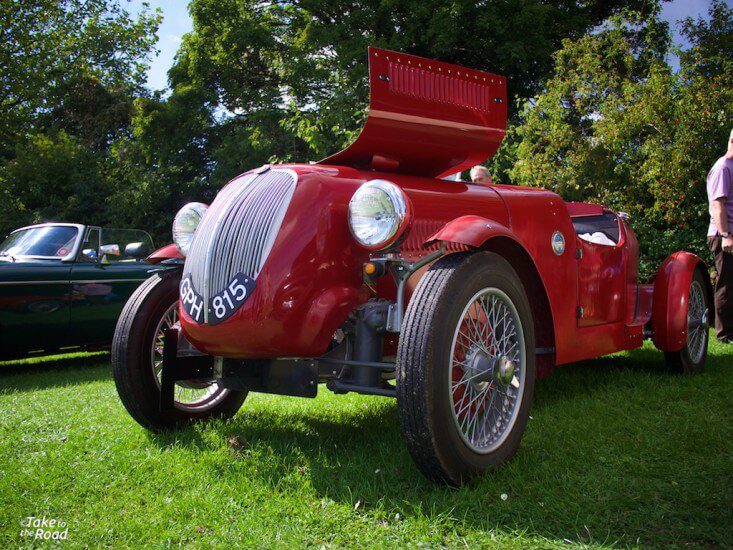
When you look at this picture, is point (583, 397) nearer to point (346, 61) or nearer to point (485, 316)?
point (485, 316)

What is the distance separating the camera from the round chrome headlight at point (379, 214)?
2.39 metres

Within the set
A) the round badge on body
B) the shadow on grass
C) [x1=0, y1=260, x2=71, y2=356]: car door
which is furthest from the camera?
[x1=0, y1=260, x2=71, y2=356]: car door

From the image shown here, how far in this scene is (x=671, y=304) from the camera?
4277 mm

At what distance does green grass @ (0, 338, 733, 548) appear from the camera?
2.00 meters

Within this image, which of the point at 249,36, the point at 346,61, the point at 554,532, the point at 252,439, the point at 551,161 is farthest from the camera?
the point at 249,36

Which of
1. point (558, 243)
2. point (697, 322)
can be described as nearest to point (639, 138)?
point (697, 322)

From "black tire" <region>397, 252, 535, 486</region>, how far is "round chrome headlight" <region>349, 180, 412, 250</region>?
221mm

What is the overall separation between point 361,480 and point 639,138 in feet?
29.3

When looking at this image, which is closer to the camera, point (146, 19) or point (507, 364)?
point (507, 364)

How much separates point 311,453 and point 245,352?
0.61 m

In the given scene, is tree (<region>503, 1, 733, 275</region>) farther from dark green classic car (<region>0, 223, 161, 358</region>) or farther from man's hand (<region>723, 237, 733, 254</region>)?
dark green classic car (<region>0, 223, 161, 358</region>)

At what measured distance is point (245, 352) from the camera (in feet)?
8.19

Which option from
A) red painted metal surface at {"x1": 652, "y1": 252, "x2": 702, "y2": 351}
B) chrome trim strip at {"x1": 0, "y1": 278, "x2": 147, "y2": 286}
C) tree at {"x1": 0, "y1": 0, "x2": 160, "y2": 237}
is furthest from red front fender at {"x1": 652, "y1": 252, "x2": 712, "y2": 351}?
tree at {"x1": 0, "y1": 0, "x2": 160, "y2": 237}

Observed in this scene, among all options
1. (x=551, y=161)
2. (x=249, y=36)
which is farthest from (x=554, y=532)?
(x=249, y=36)
